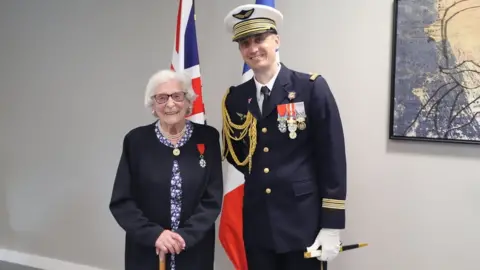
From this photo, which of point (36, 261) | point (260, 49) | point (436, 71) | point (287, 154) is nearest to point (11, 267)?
point (36, 261)

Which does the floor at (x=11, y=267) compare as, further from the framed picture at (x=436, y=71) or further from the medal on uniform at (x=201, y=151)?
the framed picture at (x=436, y=71)

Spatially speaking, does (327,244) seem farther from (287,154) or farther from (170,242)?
(170,242)

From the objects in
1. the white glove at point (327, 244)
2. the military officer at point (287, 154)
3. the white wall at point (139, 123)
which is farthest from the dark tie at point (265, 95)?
the white wall at point (139, 123)

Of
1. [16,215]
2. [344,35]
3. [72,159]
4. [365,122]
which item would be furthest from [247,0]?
[16,215]

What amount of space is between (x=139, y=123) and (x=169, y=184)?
3.41ft

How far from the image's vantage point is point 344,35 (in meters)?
2.06

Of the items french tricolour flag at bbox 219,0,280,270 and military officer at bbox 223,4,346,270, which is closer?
military officer at bbox 223,4,346,270

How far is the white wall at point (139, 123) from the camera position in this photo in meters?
1.95

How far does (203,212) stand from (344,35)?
975 millimetres

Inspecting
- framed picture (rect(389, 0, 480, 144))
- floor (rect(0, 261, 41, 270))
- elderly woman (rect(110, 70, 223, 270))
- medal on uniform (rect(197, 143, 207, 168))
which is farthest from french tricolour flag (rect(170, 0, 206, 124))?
floor (rect(0, 261, 41, 270))

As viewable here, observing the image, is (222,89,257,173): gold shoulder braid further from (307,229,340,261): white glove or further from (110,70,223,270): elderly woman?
(307,229,340,261): white glove

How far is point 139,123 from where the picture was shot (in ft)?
8.63

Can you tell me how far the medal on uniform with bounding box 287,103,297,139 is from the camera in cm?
160

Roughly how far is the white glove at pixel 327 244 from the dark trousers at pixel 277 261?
5cm
